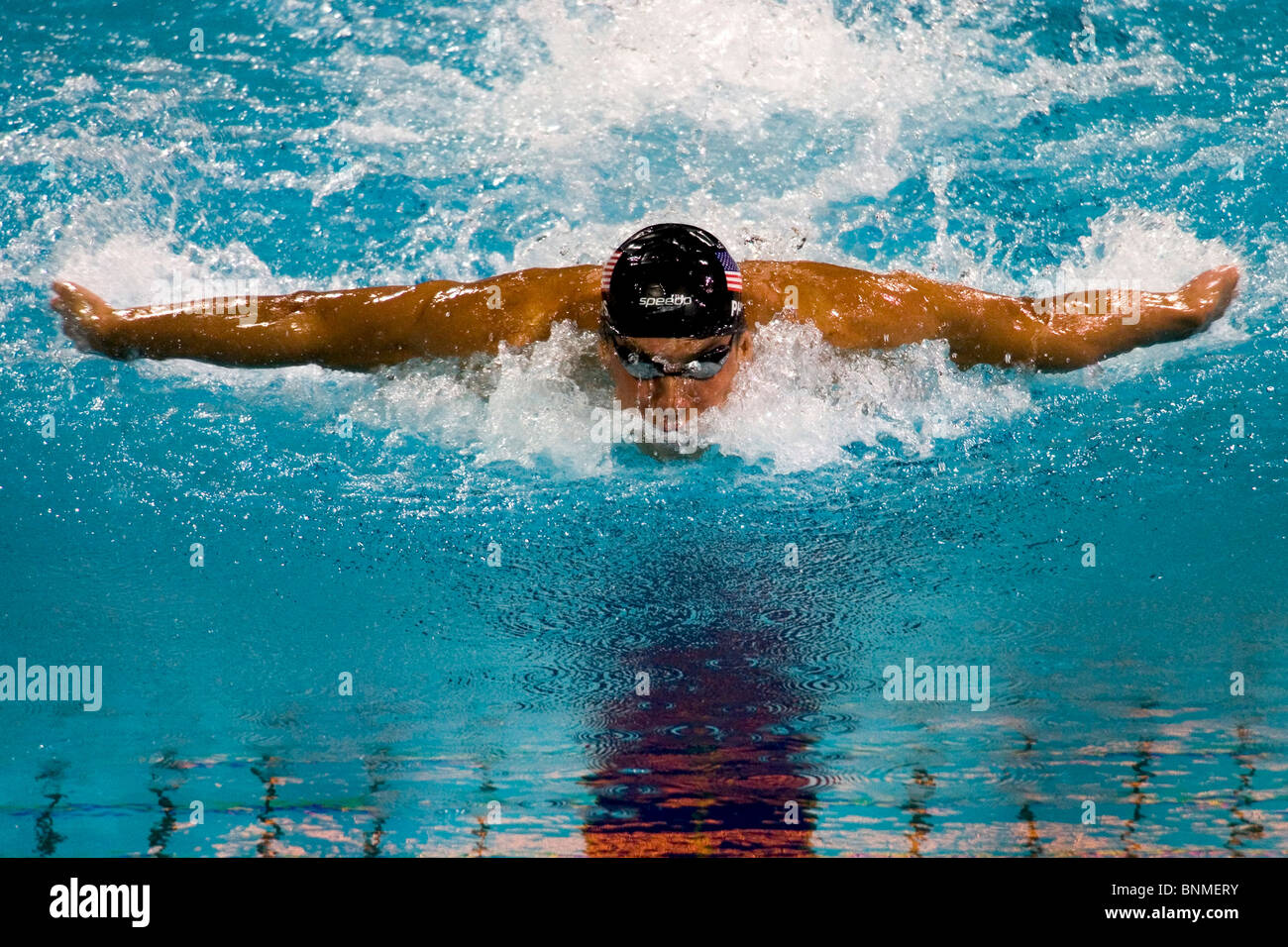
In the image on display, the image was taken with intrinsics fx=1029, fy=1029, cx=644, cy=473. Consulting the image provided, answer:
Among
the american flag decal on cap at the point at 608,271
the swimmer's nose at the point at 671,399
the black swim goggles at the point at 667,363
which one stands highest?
the american flag decal on cap at the point at 608,271

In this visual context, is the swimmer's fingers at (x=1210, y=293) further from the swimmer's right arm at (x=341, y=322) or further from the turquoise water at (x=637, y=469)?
the swimmer's right arm at (x=341, y=322)

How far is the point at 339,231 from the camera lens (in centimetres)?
530

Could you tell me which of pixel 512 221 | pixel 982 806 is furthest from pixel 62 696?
pixel 982 806

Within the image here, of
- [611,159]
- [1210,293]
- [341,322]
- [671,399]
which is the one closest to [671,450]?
[671,399]

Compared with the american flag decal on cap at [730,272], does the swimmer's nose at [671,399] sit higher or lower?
lower

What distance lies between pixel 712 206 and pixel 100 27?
3.44 m

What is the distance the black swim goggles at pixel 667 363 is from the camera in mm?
4039

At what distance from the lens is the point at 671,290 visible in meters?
3.96

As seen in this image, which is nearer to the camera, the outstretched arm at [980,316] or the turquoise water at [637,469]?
the outstretched arm at [980,316]

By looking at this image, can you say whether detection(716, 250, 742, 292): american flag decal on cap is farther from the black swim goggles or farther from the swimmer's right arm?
the swimmer's right arm

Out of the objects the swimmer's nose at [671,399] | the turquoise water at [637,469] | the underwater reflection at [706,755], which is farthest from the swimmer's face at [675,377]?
the underwater reflection at [706,755]

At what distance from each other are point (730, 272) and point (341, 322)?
161cm
